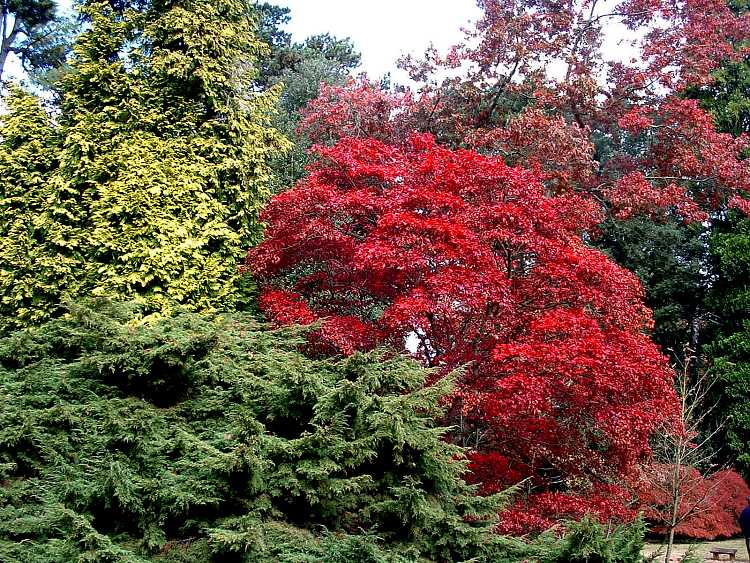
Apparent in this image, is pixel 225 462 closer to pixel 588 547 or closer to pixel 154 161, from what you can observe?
pixel 588 547

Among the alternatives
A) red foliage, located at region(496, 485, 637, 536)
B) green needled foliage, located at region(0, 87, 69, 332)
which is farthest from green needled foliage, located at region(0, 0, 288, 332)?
red foliage, located at region(496, 485, 637, 536)

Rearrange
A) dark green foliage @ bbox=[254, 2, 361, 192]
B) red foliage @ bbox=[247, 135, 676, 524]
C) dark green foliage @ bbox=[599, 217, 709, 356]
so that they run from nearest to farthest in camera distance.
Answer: red foliage @ bbox=[247, 135, 676, 524] < dark green foliage @ bbox=[599, 217, 709, 356] < dark green foliage @ bbox=[254, 2, 361, 192]

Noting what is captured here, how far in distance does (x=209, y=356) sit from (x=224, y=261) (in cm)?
313

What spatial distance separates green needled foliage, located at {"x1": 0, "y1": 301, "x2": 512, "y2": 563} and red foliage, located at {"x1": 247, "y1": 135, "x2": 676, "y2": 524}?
1380 millimetres

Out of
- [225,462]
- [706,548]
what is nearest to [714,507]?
[706,548]

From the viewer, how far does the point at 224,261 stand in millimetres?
9227

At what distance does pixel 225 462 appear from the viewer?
4773 mm

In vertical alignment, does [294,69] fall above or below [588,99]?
above

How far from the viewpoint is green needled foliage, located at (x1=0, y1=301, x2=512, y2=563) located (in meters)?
4.79

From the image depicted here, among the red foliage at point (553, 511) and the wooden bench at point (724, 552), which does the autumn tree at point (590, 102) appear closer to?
the wooden bench at point (724, 552)

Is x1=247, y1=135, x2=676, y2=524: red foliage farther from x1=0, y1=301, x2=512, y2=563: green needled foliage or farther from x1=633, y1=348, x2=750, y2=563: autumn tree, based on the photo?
x1=633, y1=348, x2=750, y2=563: autumn tree

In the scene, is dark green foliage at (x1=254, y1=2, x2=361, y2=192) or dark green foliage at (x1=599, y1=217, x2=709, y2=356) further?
dark green foliage at (x1=254, y1=2, x2=361, y2=192)

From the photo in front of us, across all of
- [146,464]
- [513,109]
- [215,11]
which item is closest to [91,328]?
[146,464]

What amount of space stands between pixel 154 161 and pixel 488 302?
489 centimetres
